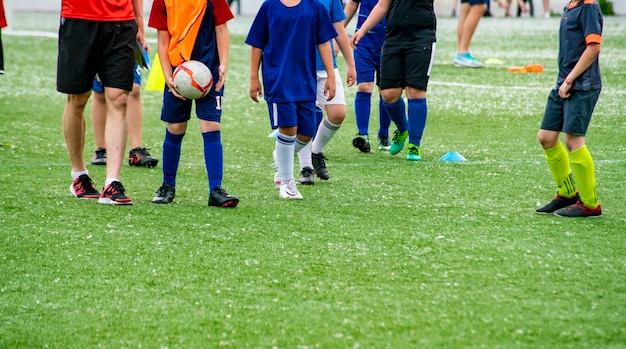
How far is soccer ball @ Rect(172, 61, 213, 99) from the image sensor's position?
245 inches

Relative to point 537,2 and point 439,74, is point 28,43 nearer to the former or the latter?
point 439,74

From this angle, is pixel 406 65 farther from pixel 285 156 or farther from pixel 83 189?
pixel 83 189

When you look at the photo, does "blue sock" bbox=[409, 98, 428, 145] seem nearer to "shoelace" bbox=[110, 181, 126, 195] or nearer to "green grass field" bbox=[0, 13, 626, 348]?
"green grass field" bbox=[0, 13, 626, 348]

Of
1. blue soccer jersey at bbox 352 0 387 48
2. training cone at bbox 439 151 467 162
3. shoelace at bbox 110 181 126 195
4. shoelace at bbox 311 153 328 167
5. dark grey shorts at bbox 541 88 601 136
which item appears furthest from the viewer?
blue soccer jersey at bbox 352 0 387 48

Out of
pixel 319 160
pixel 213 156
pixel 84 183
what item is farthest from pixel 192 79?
pixel 319 160

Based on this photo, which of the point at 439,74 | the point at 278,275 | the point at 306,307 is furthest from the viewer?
the point at 439,74

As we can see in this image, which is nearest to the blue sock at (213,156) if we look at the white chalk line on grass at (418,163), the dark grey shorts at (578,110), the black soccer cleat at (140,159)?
the white chalk line on grass at (418,163)

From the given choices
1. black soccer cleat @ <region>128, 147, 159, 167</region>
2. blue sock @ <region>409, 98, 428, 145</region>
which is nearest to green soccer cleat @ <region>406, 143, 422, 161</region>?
blue sock @ <region>409, 98, 428, 145</region>

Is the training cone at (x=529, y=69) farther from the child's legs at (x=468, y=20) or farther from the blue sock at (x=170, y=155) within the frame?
the blue sock at (x=170, y=155)

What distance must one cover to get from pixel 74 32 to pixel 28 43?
15314 mm

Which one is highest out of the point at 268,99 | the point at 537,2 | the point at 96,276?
the point at 268,99

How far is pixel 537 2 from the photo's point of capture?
41375 mm

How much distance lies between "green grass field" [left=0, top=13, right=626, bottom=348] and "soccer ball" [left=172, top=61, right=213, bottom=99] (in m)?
0.76

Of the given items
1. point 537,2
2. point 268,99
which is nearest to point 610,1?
point 537,2
